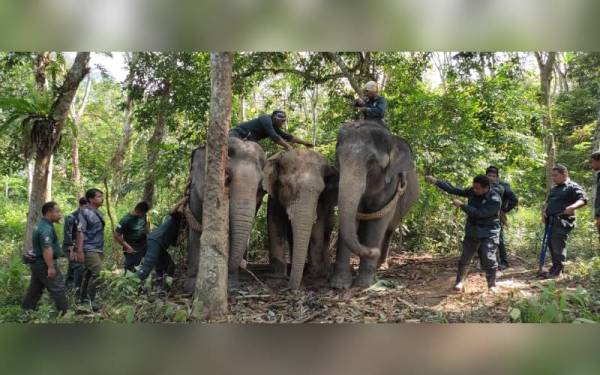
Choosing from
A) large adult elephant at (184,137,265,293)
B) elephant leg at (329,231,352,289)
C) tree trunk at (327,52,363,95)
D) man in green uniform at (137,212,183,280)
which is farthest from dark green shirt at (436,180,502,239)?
man in green uniform at (137,212,183,280)

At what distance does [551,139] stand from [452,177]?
3.66m

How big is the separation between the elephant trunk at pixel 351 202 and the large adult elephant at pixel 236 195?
3.71ft

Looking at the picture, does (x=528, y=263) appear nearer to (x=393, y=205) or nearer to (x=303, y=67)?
(x=393, y=205)

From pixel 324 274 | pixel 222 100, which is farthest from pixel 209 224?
pixel 324 274

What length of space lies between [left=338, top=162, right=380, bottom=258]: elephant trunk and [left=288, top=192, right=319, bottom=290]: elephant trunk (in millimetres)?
399

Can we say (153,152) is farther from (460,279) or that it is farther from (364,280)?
(460,279)

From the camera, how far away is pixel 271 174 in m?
7.77

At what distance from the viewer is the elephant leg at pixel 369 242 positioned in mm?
7773

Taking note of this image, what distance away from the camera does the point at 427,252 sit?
11.6 meters

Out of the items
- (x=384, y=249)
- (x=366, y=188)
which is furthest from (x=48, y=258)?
(x=384, y=249)

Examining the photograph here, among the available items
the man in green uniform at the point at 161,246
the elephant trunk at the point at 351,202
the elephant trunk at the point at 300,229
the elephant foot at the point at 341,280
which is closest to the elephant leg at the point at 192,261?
the man in green uniform at the point at 161,246

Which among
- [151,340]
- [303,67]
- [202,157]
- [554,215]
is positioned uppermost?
[303,67]

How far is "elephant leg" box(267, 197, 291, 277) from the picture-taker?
26.0 feet

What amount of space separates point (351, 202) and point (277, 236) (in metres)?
1.33
